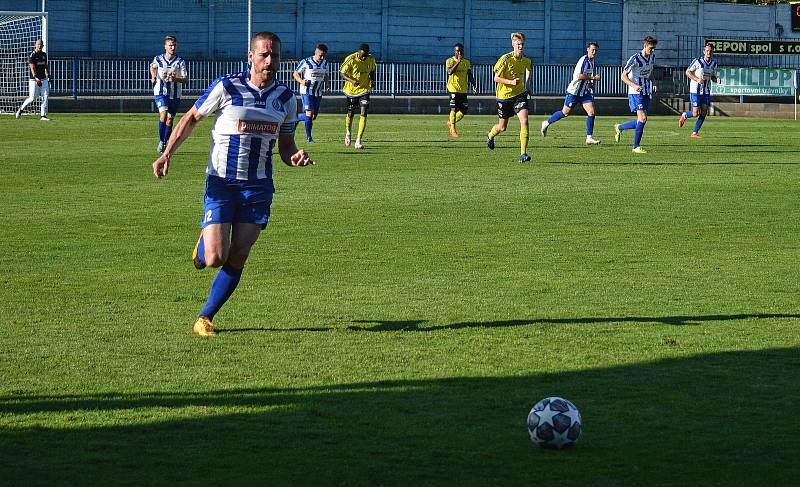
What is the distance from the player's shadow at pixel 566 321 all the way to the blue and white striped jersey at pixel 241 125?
1.25 metres

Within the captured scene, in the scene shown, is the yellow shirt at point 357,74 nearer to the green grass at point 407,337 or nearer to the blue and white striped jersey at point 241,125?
the green grass at point 407,337

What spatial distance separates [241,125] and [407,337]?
1.73 m

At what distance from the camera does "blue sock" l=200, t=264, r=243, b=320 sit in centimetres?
837

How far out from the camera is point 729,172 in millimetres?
20234

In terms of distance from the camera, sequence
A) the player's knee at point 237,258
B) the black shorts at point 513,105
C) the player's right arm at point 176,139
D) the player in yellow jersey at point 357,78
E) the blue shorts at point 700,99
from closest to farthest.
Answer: the player's right arm at point 176,139 < the player's knee at point 237,258 < the black shorts at point 513,105 < the player in yellow jersey at point 357,78 < the blue shorts at point 700,99

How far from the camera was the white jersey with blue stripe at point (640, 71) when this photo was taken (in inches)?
990

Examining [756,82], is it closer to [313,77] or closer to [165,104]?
[313,77]

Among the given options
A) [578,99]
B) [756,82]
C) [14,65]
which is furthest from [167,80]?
[756,82]

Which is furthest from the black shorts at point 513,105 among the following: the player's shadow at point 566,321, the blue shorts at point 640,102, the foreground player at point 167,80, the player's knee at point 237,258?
the player's knee at point 237,258

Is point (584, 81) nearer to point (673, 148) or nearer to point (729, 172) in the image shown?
point (673, 148)

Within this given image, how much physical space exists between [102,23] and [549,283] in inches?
1567

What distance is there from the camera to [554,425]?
5617mm

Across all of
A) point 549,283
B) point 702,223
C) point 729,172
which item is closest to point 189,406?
point 549,283

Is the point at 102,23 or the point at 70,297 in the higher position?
the point at 102,23
